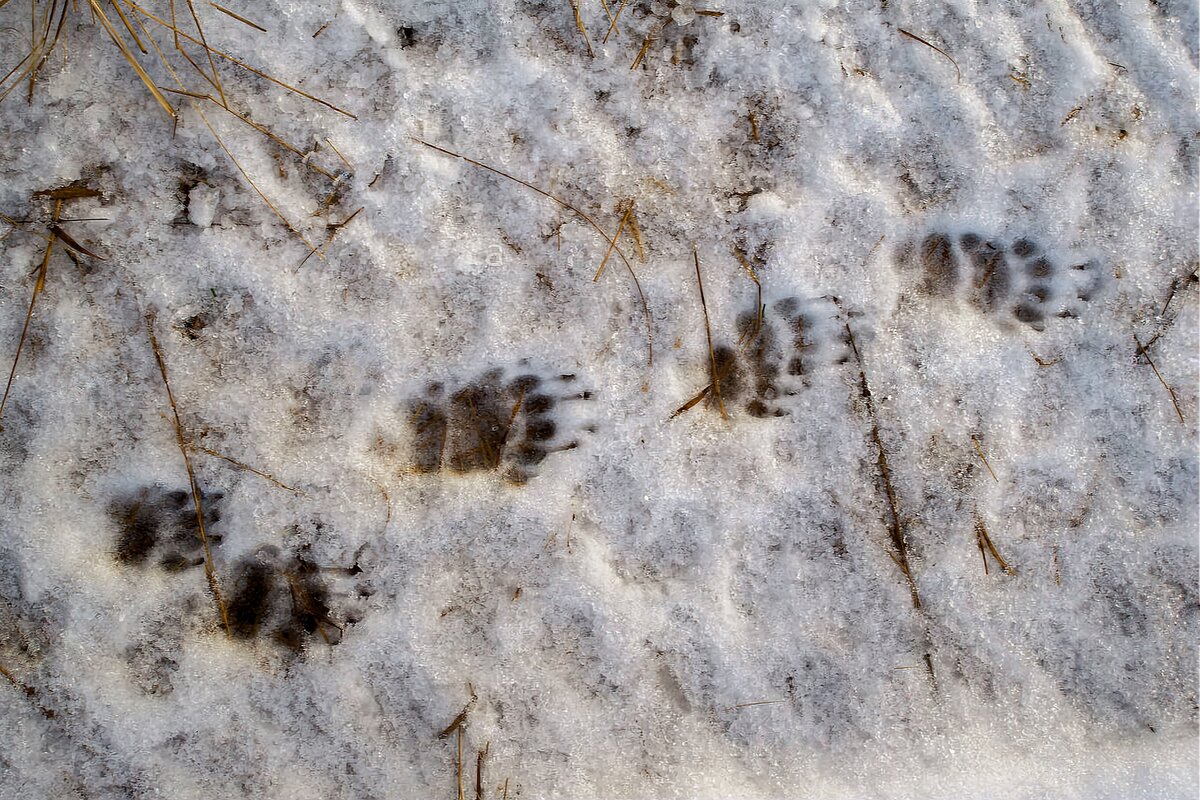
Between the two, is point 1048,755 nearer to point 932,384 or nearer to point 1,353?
point 932,384

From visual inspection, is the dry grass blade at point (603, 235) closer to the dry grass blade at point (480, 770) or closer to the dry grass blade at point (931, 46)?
A: the dry grass blade at point (931, 46)

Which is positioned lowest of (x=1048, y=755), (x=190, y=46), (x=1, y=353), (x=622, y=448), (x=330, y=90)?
(x=1048, y=755)

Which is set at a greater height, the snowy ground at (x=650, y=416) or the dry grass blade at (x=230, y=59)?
the dry grass blade at (x=230, y=59)

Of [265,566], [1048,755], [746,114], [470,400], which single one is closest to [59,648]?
[265,566]

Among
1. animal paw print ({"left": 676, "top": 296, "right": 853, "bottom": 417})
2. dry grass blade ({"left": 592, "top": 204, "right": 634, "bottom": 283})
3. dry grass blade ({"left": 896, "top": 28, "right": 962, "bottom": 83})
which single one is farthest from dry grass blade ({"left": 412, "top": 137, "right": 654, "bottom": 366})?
dry grass blade ({"left": 896, "top": 28, "right": 962, "bottom": 83})

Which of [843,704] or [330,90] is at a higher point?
[330,90]

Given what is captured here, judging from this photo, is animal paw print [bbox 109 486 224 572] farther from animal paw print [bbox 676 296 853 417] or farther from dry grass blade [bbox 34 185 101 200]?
animal paw print [bbox 676 296 853 417]

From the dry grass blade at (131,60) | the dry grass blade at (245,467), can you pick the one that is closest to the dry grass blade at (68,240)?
the dry grass blade at (131,60)

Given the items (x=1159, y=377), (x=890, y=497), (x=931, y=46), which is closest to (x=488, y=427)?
(x=890, y=497)
